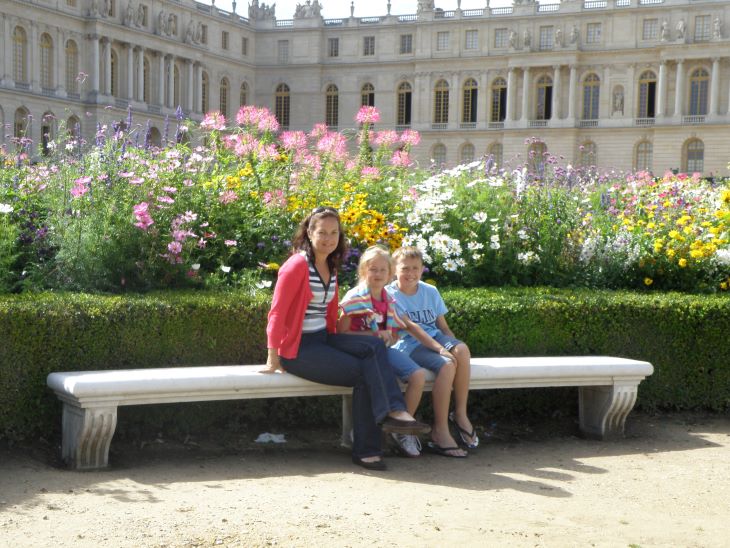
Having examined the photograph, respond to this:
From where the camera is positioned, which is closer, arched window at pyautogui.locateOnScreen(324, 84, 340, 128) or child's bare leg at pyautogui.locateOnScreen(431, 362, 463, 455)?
child's bare leg at pyautogui.locateOnScreen(431, 362, 463, 455)

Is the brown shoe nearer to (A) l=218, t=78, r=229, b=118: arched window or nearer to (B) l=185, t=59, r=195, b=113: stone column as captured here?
(B) l=185, t=59, r=195, b=113: stone column

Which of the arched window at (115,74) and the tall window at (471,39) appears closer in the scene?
the arched window at (115,74)

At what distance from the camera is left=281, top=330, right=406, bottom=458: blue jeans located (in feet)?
17.1

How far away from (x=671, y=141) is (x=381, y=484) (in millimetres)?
44025

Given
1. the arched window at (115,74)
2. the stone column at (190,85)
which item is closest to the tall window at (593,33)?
the stone column at (190,85)

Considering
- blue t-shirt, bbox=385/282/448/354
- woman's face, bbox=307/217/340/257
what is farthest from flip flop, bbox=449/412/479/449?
woman's face, bbox=307/217/340/257

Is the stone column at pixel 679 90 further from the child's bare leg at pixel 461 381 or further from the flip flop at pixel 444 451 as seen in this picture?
the flip flop at pixel 444 451

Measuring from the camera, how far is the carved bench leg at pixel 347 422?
5.74 m

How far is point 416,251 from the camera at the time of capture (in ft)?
19.0

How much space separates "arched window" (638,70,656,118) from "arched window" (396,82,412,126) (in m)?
11.5

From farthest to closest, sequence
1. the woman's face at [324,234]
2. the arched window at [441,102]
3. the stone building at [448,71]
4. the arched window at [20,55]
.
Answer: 1. the arched window at [441,102]
2. the stone building at [448,71]
3. the arched window at [20,55]
4. the woman's face at [324,234]

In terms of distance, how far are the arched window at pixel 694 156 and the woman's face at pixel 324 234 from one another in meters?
43.4

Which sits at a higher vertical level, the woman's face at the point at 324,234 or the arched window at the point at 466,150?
the arched window at the point at 466,150

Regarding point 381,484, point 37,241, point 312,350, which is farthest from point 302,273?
point 37,241
